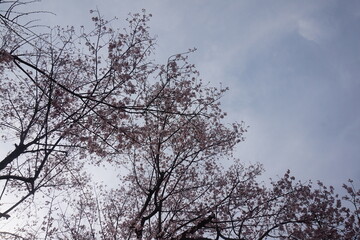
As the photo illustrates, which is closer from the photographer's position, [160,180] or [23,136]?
[23,136]

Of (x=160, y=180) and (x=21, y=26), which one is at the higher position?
(x=160, y=180)

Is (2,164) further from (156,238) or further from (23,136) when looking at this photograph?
(156,238)

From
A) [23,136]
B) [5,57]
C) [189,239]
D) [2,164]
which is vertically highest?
[23,136]

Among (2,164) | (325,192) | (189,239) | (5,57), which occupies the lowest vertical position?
(189,239)

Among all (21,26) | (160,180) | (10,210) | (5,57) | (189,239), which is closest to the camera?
(21,26)

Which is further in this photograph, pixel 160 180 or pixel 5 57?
pixel 160 180

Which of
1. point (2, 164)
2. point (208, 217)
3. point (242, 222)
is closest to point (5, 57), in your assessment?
point (2, 164)

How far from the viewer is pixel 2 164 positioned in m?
7.04

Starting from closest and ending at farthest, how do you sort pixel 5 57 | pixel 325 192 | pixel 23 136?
pixel 5 57 < pixel 23 136 < pixel 325 192

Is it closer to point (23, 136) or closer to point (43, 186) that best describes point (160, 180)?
point (43, 186)

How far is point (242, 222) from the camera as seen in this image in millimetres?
10734

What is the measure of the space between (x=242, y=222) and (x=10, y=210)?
7858mm

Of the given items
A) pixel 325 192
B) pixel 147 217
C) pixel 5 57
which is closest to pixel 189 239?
pixel 147 217

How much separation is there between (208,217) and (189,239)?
1232mm
